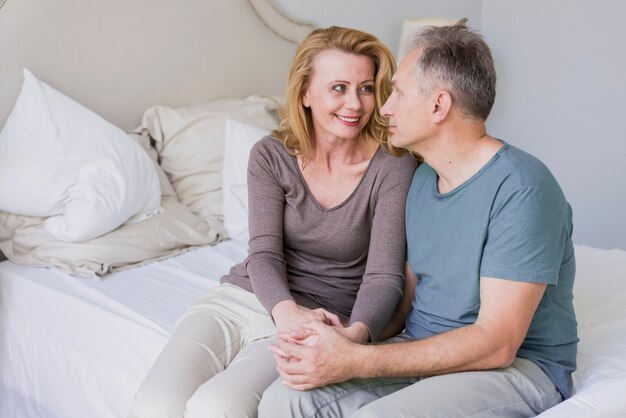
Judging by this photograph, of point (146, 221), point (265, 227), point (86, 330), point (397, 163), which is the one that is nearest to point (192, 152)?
point (146, 221)

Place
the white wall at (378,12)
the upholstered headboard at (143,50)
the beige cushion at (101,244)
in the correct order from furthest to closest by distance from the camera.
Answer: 1. the white wall at (378,12)
2. the upholstered headboard at (143,50)
3. the beige cushion at (101,244)

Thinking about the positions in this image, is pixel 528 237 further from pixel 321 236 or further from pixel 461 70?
pixel 321 236

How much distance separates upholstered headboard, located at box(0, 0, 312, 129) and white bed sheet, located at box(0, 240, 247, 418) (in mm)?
627

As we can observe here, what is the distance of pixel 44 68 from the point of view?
2346 mm

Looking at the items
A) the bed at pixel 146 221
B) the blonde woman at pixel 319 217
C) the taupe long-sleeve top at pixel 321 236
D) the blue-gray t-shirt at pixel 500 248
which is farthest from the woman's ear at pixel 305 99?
the bed at pixel 146 221

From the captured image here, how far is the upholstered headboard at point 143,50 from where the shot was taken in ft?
7.54

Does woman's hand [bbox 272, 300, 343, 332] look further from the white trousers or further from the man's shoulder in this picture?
the man's shoulder

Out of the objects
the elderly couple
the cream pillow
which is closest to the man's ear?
the elderly couple

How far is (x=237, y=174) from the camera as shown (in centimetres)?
251

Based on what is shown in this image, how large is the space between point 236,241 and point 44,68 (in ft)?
2.74

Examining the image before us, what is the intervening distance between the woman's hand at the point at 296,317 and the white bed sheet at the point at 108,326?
0.37 metres

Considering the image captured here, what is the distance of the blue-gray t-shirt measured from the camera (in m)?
1.26

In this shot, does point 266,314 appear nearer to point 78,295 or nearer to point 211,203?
point 78,295

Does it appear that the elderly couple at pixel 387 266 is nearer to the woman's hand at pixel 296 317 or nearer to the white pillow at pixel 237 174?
the woman's hand at pixel 296 317
